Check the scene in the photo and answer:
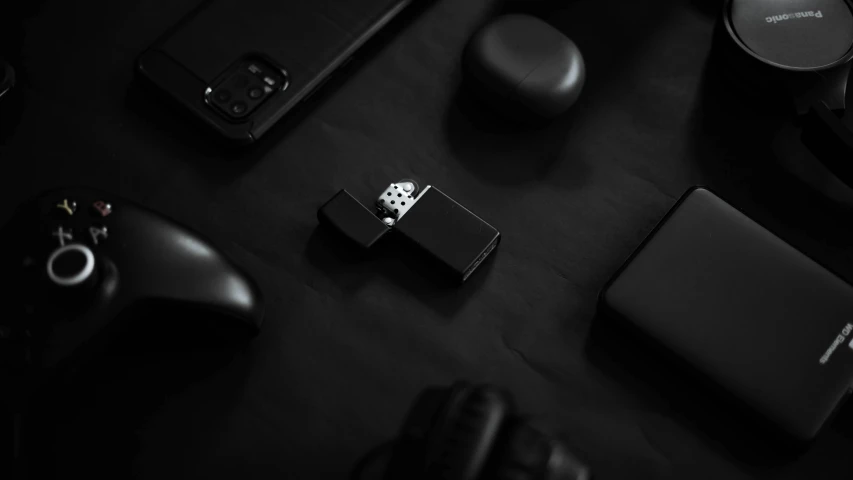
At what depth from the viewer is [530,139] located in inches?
28.2

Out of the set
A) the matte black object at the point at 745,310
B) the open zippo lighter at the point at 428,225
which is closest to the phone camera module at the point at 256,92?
the open zippo lighter at the point at 428,225

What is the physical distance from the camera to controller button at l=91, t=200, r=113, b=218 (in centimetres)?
60

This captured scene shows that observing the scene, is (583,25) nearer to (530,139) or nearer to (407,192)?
(530,139)

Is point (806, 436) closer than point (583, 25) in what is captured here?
Yes

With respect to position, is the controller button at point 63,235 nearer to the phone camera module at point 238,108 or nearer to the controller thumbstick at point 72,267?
the controller thumbstick at point 72,267

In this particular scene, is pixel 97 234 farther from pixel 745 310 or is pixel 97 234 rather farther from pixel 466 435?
pixel 745 310

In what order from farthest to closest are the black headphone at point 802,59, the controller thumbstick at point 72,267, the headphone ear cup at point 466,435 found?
the black headphone at point 802,59, the controller thumbstick at point 72,267, the headphone ear cup at point 466,435

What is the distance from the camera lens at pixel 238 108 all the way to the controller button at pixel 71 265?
0.19 m

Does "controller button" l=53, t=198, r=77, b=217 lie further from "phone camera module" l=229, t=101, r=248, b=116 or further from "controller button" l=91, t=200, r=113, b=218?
"phone camera module" l=229, t=101, r=248, b=116

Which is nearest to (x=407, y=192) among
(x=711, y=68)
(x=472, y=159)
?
(x=472, y=159)

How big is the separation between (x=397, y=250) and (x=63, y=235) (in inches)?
9.8

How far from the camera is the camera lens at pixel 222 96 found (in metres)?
0.70

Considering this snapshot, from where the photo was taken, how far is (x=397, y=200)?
0.68m

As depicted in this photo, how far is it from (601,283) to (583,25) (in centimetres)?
26
